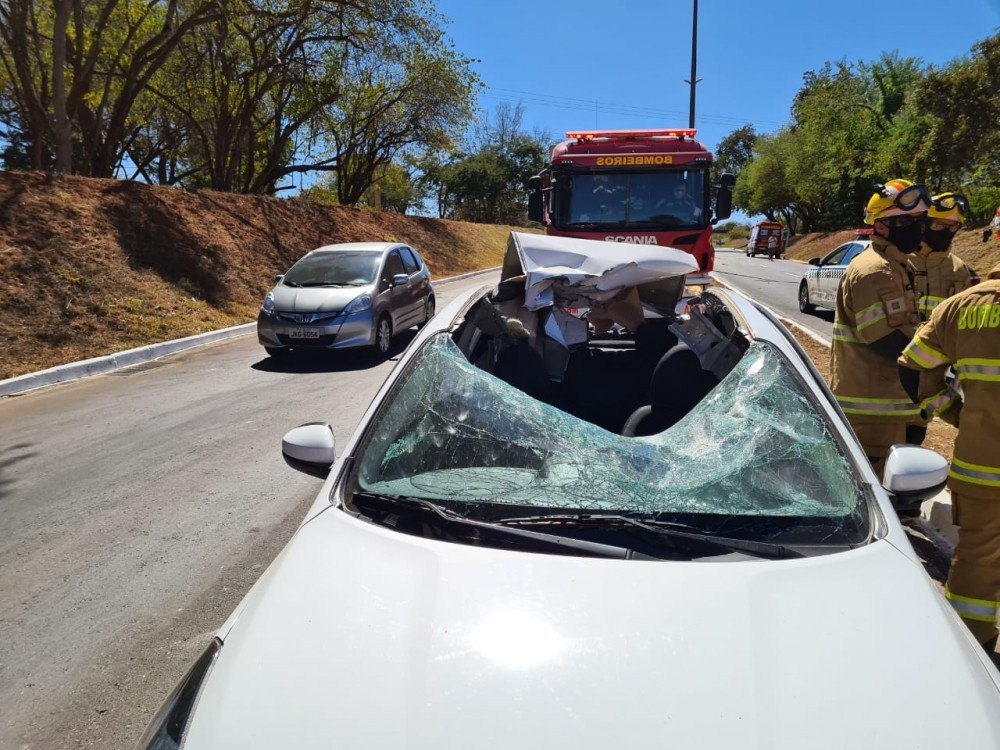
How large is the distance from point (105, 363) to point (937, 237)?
33.4 feet

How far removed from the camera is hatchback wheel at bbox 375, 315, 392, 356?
10.4 metres

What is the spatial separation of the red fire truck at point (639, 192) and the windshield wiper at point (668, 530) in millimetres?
8050

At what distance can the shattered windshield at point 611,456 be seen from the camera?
7.02 feet

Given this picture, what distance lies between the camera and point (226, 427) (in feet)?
22.6

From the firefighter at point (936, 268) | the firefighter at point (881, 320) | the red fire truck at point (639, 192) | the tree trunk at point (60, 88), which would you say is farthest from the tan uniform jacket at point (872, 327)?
the tree trunk at point (60, 88)

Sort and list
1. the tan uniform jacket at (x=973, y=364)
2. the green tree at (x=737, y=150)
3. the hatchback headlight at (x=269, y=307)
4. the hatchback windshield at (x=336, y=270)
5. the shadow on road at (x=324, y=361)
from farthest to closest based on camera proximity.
Result: the green tree at (x=737, y=150) → the hatchback windshield at (x=336, y=270) → the hatchback headlight at (x=269, y=307) → the shadow on road at (x=324, y=361) → the tan uniform jacket at (x=973, y=364)

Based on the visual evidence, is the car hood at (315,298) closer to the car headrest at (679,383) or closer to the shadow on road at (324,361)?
the shadow on road at (324,361)

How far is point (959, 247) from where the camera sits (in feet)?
96.5

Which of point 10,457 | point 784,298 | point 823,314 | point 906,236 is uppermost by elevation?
point 906,236

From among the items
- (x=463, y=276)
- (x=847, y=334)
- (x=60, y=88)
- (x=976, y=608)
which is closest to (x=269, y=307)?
(x=847, y=334)

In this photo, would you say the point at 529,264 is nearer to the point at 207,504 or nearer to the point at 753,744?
the point at 753,744

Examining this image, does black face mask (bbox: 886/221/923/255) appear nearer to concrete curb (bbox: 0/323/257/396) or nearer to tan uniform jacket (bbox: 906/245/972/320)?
tan uniform jacket (bbox: 906/245/972/320)

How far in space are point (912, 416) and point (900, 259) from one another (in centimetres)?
86

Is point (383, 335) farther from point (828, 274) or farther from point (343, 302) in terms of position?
point (828, 274)
